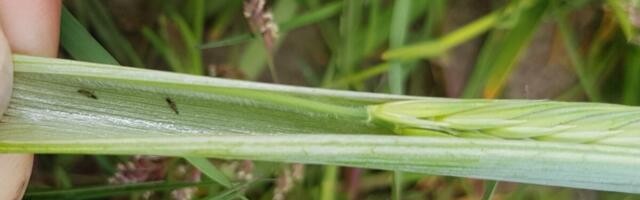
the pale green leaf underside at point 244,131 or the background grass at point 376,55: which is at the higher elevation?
the background grass at point 376,55

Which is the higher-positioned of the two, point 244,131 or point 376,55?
point 376,55

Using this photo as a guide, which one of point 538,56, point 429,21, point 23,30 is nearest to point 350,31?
point 429,21

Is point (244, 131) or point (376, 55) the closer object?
point (244, 131)

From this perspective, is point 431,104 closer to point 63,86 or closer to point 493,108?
point 493,108

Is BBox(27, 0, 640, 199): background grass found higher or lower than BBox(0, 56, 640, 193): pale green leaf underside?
higher

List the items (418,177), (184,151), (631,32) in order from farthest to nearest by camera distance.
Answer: (418,177) → (631,32) → (184,151)
